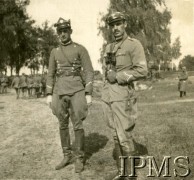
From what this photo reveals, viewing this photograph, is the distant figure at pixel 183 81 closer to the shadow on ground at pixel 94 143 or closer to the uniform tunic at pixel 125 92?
the shadow on ground at pixel 94 143

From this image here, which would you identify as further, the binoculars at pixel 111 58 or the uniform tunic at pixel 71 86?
the uniform tunic at pixel 71 86

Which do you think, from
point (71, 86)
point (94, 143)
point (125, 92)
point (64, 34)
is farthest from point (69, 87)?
point (94, 143)

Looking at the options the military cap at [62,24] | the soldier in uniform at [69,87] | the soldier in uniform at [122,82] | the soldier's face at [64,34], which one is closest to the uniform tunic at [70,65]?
the soldier in uniform at [69,87]

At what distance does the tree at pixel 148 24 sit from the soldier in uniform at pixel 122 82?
30856 millimetres

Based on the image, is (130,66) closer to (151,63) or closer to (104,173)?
(104,173)

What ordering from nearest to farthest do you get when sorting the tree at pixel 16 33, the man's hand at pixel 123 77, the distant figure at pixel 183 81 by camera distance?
the man's hand at pixel 123 77
the distant figure at pixel 183 81
the tree at pixel 16 33

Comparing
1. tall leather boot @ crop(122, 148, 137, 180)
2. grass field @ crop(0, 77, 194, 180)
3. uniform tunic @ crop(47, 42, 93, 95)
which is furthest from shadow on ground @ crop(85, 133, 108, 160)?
tall leather boot @ crop(122, 148, 137, 180)

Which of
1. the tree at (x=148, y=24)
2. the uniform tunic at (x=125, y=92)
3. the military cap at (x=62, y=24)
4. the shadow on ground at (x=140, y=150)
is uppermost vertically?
the tree at (x=148, y=24)

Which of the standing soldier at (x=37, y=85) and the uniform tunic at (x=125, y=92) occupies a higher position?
the standing soldier at (x=37, y=85)

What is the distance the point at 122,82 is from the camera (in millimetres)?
5168

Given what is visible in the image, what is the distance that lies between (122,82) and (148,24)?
32.9 meters

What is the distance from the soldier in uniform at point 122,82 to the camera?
5152mm

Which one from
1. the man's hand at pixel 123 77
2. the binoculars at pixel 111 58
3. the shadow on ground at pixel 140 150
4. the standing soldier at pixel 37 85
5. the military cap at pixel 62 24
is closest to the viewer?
the man's hand at pixel 123 77

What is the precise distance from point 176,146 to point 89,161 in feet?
5.96
